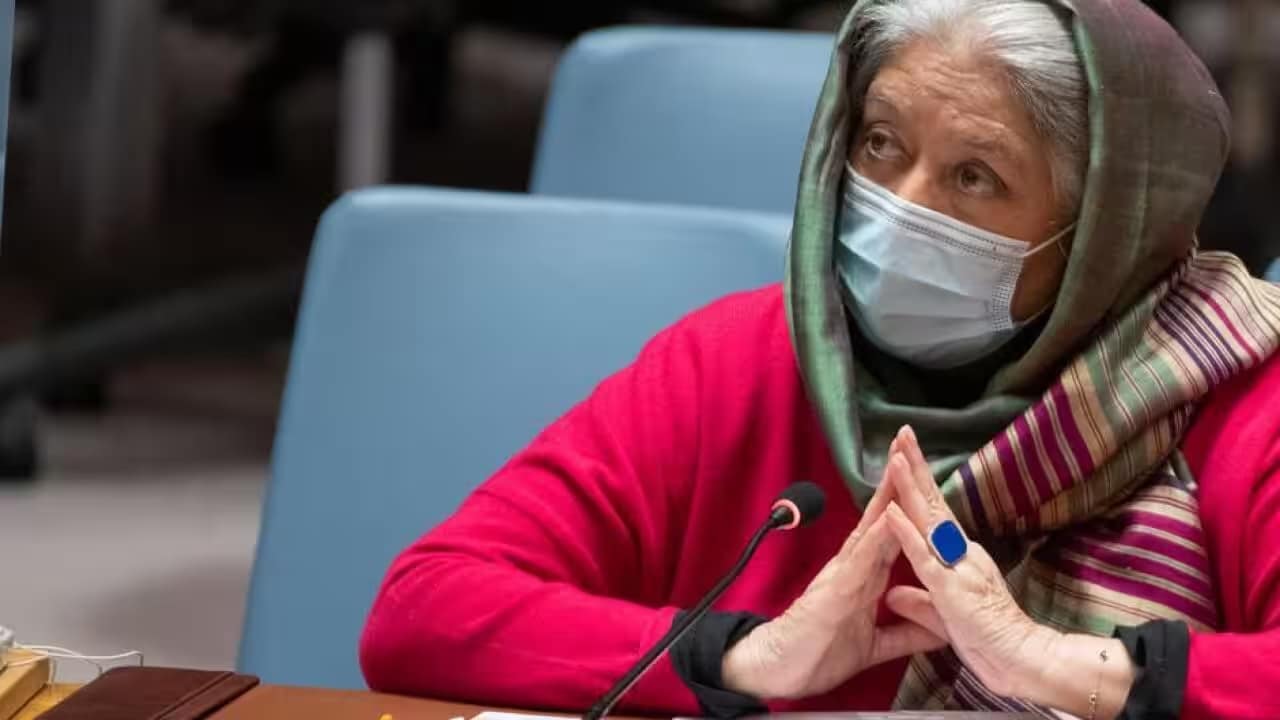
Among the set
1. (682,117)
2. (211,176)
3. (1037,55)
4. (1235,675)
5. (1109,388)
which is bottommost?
(211,176)

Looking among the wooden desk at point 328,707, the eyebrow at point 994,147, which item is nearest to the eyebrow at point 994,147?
the eyebrow at point 994,147

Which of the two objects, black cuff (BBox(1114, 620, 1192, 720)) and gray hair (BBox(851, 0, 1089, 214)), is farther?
gray hair (BBox(851, 0, 1089, 214))

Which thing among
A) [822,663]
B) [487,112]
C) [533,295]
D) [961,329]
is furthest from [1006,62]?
[487,112]

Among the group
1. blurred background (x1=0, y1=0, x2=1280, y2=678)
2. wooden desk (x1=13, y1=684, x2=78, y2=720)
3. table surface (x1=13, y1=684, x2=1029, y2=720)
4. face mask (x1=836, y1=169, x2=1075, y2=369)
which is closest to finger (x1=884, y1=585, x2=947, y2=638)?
table surface (x1=13, y1=684, x2=1029, y2=720)

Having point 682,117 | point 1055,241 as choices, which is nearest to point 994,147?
point 1055,241

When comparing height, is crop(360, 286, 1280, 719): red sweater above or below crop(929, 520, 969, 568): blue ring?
below

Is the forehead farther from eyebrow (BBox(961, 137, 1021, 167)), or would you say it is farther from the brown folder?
the brown folder

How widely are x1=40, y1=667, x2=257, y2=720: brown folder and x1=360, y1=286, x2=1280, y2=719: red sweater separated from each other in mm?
170

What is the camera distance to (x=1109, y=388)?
1796mm

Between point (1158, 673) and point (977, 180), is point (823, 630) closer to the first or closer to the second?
point (1158, 673)

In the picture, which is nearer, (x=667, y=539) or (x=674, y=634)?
→ (x=674, y=634)

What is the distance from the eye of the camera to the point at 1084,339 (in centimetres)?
184

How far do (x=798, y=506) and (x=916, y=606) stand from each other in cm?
13

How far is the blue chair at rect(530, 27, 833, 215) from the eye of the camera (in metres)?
3.28
